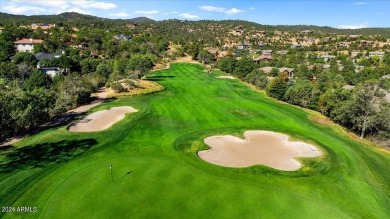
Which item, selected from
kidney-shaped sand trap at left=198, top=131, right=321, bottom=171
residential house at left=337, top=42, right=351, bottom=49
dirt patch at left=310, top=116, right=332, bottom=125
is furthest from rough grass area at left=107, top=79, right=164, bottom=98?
residential house at left=337, top=42, right=351, bottom=49

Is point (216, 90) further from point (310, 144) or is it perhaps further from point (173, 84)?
point (310, 144)

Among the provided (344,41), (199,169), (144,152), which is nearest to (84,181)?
(144,152)

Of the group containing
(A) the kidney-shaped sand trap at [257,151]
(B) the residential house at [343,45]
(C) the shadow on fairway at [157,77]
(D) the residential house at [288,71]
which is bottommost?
(C) the shadow on fairway at [157,77]

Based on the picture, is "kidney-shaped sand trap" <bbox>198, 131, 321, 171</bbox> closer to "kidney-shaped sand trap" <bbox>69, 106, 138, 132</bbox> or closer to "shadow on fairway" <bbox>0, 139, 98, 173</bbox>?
"shadow on fairway" <bbox>0, 139, 98, 173</bbox>

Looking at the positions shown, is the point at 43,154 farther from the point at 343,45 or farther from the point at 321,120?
the point at 343,45

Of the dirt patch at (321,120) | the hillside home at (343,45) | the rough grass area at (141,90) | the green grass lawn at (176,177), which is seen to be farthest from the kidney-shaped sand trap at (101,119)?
the hillside home at (343,45)

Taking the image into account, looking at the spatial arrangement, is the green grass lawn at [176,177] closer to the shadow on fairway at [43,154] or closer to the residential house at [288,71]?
the shadow on fairway at [43,154]
